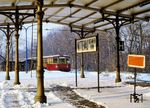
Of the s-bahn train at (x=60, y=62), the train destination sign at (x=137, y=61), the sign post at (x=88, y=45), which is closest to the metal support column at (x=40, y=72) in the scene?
the train destination sign at (x=137, y=61)

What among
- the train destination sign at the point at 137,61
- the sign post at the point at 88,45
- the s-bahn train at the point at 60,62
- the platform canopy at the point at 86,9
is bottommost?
the s-bahn train at the point at 60,62

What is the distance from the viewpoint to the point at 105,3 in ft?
69.6

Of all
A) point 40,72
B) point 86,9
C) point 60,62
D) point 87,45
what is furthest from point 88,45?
point 60,62

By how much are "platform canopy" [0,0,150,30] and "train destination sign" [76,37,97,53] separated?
3066 millimetres

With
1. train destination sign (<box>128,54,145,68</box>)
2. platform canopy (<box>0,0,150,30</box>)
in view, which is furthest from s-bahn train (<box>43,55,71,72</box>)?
train destination sign (<box>128,54,145,68</box>)

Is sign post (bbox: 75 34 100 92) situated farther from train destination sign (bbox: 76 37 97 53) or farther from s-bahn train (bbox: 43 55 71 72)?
s-bahn train (bbox: 43 55 71 72)

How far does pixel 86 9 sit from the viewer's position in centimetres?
2230

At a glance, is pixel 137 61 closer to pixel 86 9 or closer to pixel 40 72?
pixel 40 72

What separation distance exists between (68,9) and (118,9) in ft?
10.7

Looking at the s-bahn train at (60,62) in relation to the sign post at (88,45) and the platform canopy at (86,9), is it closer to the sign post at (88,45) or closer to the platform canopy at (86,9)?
the platform canopy at (86,9)

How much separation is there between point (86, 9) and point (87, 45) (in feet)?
16.8

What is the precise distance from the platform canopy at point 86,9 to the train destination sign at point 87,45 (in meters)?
3.07

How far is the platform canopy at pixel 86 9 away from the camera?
20500 mm

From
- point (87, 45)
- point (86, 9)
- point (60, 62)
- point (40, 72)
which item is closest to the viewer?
point (40, 72)
